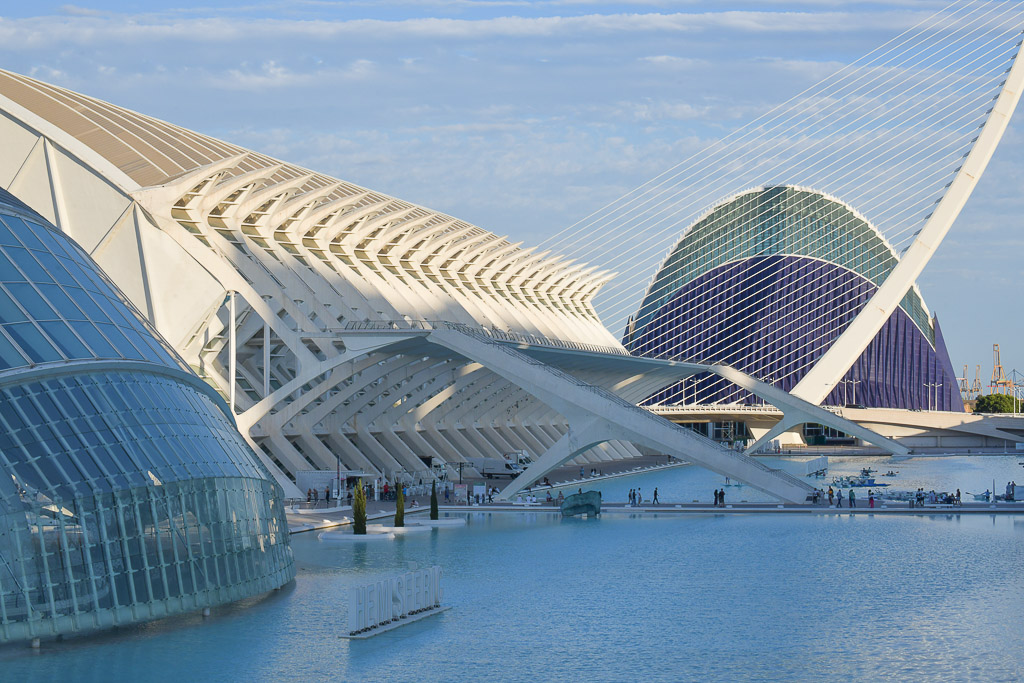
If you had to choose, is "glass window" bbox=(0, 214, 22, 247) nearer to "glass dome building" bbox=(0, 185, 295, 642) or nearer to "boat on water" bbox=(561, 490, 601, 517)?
"glass dome building" bbox=(0, 185, 295, 642)

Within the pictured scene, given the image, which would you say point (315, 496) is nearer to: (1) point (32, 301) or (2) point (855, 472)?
(1) point (32, 301)

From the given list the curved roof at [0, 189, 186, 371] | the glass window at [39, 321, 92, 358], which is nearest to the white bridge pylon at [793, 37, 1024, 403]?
the curved roof at [0, 189, 186, 371]

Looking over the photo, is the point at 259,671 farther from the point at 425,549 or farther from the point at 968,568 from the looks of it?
the point at 968,568

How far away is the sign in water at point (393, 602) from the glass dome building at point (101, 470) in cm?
266

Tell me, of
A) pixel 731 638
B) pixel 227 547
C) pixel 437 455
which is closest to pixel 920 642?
pixel 731 638

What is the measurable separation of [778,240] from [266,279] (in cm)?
7498

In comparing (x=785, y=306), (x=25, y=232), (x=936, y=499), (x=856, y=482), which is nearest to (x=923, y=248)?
(x=785, y=306)

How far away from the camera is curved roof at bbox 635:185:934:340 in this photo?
111m

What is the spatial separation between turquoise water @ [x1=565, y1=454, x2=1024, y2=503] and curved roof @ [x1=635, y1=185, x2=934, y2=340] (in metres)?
33.6

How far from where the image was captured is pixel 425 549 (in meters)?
30.0

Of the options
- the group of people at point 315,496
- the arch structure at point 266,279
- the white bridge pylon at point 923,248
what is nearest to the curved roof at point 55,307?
the group of people at point 315,496

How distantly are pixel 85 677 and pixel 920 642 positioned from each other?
1143cm

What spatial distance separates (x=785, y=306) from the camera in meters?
108

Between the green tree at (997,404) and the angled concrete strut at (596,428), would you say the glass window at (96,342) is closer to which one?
the angled concrete strut at (596,428)
